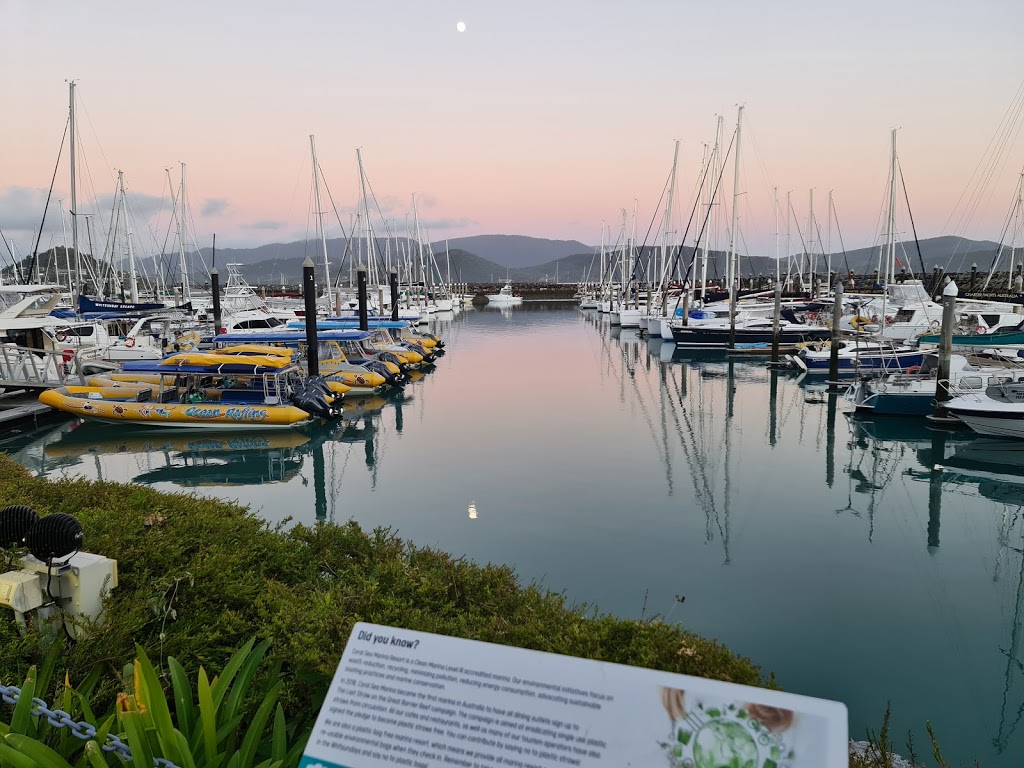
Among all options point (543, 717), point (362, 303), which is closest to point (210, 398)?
point (362, 303)

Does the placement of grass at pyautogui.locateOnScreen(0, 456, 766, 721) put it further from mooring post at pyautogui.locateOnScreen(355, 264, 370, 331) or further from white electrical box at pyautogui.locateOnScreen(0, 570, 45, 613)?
mooring post at pyautogui.locateOnScreen(355, 264, 370, 331)

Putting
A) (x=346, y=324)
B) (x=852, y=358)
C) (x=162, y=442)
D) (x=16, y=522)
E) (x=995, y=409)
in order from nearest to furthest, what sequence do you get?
(x=16, y=522), (x=995, y=409), (x=162, y=442), (x=852, y=358), (x=346, y=324)

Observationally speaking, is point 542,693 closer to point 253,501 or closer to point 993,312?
point 253,501

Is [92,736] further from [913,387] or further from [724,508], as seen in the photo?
[913,387]

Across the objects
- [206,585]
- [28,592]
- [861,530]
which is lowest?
[861,530]

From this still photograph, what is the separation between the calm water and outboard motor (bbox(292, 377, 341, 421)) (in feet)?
2.88

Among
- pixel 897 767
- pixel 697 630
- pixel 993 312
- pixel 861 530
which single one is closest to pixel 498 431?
pixel 861 530

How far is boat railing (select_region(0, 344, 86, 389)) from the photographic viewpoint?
69.6 feet

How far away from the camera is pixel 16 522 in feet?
13.8

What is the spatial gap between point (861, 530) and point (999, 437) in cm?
897

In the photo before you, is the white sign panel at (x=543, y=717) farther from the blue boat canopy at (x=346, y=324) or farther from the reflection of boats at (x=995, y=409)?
the blue boat canopy at (x=346, y=324)

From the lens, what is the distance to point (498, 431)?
19703mm

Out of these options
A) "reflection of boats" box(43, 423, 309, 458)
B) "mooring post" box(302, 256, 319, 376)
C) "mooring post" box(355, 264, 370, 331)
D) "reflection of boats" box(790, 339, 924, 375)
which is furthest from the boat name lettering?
"reflection of boats" box(790, 339, 924, 375)

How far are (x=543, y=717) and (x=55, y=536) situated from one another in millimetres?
3264
